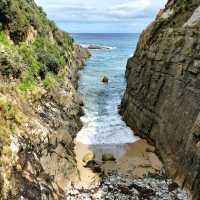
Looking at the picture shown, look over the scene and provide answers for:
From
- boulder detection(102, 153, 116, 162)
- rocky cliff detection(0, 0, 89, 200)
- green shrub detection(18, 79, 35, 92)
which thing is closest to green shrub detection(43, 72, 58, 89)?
rocky cliff detection(0, 0, 89, 200)

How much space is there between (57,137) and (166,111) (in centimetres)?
1037

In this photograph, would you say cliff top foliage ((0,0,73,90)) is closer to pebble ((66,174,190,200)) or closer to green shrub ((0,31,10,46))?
green shrub ((0,31,10,46))

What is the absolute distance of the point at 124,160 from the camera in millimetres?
32156

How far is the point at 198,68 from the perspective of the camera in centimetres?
2811

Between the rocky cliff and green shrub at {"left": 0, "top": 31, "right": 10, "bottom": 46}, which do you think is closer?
the rocky cliff

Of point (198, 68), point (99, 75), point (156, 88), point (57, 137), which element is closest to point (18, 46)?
point (57, 137)

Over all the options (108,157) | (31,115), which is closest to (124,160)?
(108,157)

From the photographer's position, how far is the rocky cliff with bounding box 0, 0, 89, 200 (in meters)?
21.8

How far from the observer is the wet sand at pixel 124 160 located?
29306 millimetres

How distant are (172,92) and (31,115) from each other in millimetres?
12915

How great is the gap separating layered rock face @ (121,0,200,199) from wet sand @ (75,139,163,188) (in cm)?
119

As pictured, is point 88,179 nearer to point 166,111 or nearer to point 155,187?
point 155,187

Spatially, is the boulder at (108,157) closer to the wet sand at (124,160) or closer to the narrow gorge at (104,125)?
the narrow gorge at (104,125)

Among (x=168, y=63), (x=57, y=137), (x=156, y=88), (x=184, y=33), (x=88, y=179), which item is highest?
(x=184, y=33)
